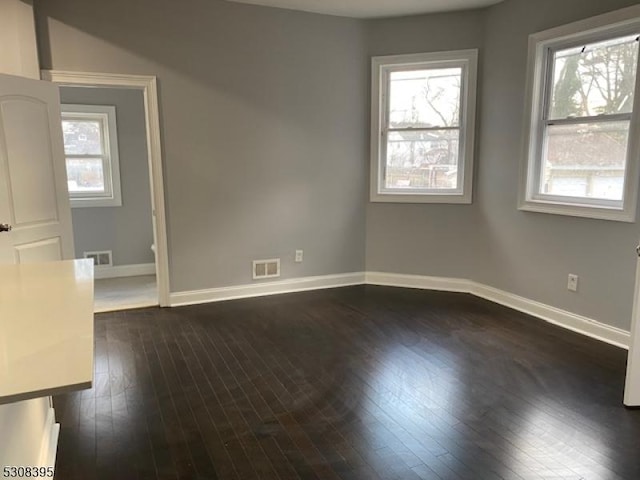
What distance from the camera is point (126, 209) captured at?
5.60 meters

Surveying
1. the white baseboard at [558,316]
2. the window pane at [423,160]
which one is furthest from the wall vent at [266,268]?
the white baseboard at [558,316]

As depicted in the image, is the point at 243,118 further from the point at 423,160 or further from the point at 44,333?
the point at 44,333

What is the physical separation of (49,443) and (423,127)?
4.03 m

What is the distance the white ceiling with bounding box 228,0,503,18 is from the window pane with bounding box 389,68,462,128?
0.56 m

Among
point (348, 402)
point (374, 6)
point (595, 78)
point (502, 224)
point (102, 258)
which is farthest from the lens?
point (102, 258)

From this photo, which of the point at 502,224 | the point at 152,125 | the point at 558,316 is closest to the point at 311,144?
the point at 152,125

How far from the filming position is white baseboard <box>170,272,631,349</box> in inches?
142

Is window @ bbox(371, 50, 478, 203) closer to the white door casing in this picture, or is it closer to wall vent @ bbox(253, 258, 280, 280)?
wall vent @ bbox(253, 258, 280, 280)

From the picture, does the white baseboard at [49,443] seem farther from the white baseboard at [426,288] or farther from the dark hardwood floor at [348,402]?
the white baseboard at [426,288]

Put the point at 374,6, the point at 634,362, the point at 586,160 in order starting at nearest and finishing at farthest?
1. the point at 634,362
2. the point at 586,160
3. the point at 374,6

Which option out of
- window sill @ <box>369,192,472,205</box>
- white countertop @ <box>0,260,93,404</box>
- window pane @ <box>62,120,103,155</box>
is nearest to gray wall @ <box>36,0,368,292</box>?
window sill @ <box>369,192,472,205</box>

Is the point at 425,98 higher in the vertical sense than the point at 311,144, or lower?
higher

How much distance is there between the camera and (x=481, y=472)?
203 cm

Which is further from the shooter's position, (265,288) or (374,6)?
(265,288)
